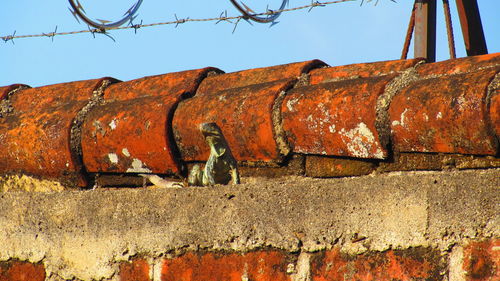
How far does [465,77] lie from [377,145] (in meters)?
0.28

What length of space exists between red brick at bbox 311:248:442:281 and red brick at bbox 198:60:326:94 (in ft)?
2.82

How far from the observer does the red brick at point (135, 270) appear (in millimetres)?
1935

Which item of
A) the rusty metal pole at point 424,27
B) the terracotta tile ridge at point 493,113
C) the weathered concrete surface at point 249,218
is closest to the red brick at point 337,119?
the weathered concrete surface at point 249,218

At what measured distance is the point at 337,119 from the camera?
1961mm

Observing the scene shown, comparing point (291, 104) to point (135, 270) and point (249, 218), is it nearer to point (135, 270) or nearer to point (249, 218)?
point (249, 218)

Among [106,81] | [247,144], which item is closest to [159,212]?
[247,144]

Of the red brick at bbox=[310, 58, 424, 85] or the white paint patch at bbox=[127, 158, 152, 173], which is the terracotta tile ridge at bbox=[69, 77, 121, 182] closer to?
the white paint patch at bbox=[127, 158, 152, 173]

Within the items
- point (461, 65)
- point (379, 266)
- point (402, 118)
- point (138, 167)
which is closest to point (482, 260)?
point (379, 266)

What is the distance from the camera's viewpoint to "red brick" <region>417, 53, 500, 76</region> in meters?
1.98

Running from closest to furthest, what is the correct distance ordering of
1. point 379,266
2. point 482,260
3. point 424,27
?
point 482,260 → point 379,266 → point 424,27

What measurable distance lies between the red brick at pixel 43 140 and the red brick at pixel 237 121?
1.36ft

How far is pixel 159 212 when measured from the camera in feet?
6.26

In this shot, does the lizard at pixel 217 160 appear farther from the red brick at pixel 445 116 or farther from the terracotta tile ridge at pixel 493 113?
the terracotta tile ridge at pixel 493 113

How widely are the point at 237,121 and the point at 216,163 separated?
195 millimetres
